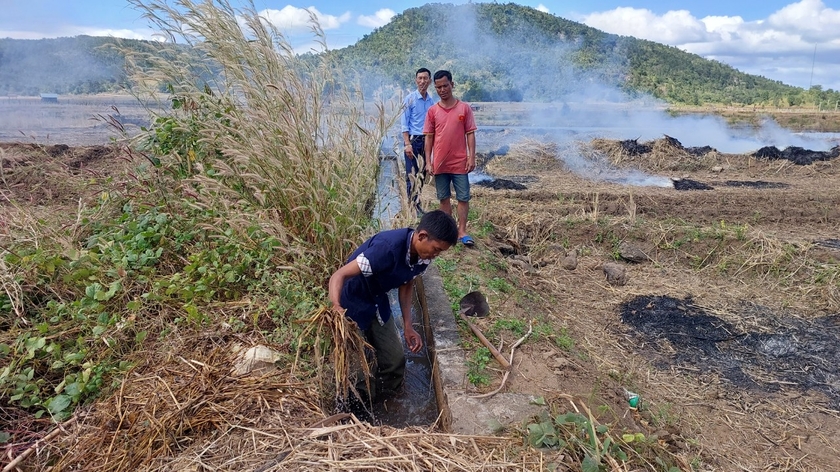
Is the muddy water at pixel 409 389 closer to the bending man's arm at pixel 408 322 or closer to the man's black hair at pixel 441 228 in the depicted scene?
the bending man's arm at pixel 408 322

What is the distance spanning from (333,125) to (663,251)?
15.0 ft

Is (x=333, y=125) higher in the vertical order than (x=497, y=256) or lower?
higher

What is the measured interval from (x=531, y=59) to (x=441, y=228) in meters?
41.0

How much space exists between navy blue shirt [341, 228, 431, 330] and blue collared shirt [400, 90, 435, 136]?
3466 mm

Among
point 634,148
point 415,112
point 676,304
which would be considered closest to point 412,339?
point 676,304

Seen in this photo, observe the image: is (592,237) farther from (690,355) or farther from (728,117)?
(728,117)

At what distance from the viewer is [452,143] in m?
5.05

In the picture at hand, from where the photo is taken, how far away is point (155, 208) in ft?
12.0

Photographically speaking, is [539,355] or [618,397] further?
[539,355]

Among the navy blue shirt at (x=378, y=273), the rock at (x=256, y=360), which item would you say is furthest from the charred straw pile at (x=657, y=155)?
the rock at (x=256, y=360)

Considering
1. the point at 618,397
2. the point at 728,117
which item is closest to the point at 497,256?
the point at 618,397

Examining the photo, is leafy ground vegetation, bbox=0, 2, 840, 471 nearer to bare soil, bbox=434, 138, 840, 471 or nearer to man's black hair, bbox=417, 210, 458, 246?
bare soil, bbox=434, 138, 840, 471

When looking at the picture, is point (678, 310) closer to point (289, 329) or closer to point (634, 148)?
point (289, 329)

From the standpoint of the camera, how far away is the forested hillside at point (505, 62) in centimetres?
3391
